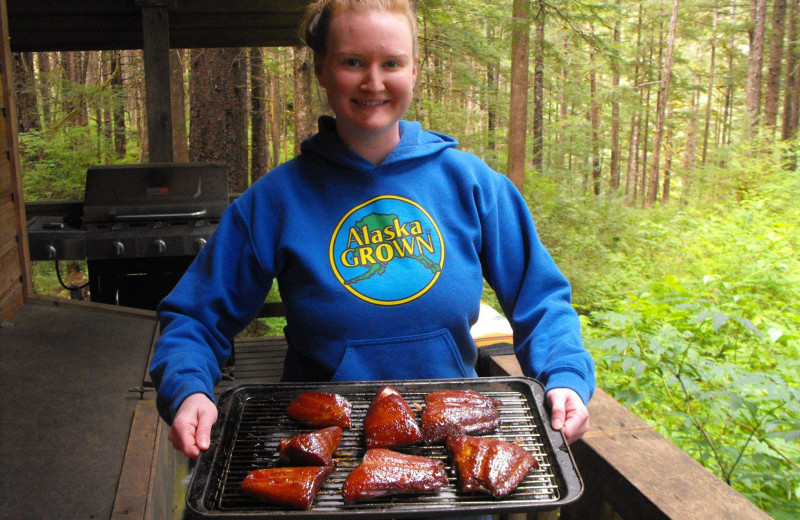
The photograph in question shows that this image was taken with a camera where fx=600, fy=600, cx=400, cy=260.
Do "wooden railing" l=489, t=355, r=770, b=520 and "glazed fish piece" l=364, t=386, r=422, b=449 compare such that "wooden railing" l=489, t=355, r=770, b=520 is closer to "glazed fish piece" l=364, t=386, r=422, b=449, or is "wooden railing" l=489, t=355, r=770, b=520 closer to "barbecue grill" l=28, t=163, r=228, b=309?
"glazed fish piece" l=364, t=386, r=422, b=449

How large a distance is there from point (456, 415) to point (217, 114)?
23.7 ft

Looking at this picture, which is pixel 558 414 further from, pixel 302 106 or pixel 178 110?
pixel 178 110

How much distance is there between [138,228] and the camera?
411 cm

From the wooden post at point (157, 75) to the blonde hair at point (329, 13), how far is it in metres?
3.68

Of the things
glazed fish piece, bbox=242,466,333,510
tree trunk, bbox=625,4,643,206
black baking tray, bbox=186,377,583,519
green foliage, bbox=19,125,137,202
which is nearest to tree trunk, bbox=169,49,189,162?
green foliage, bbox=19,125,137,202

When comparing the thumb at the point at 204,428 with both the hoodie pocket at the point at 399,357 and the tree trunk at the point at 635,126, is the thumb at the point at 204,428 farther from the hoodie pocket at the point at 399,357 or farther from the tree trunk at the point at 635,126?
the tree trunk at the point at 635,126

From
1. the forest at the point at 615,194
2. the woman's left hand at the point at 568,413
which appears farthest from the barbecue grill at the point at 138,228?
the woman's left hand at the point at 568,413

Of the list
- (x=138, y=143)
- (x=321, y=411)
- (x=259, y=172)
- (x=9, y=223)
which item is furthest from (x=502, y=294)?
(x=138, y=143)

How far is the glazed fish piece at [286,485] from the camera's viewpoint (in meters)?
1.20

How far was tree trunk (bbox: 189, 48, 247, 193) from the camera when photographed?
7.83m

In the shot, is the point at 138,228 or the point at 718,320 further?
the point at 138,228

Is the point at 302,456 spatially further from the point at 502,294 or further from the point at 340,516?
the point at 502,294

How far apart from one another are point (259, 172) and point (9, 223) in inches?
258

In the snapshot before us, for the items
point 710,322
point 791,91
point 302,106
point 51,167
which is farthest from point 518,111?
point 791,91
